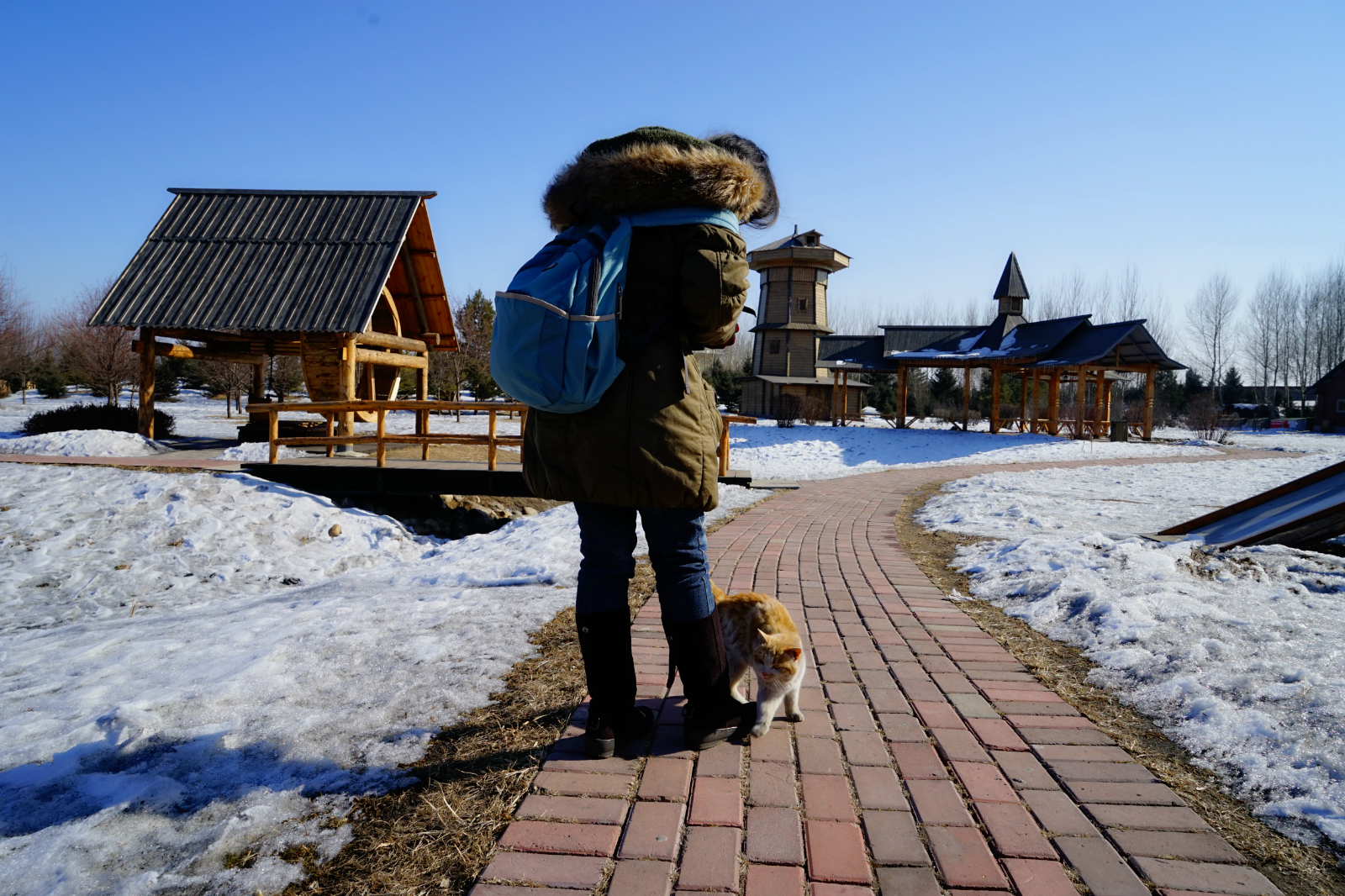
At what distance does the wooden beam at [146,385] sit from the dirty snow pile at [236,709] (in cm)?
846

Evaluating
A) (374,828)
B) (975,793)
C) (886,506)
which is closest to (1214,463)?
(886,506)

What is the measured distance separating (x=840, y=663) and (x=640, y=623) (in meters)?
0.99

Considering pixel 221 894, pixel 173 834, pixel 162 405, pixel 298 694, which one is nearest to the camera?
pixel 221 894

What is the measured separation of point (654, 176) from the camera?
2.04 metres

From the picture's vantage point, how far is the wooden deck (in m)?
10.5

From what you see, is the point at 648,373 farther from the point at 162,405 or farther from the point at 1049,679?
the point at 162,405

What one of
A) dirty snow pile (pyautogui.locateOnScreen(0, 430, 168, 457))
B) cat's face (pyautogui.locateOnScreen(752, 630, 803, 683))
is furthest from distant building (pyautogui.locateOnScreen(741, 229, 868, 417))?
cat's face (pyautogui.locateOnScreen(752, 630, 803, 683))

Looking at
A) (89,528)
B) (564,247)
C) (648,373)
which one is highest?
(564,247)

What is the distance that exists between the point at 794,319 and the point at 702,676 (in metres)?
33.2

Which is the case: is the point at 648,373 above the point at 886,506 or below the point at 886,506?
above

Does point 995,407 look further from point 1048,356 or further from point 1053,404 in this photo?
point 1048,356

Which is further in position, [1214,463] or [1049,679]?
[1214,463]

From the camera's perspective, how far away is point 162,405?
117 ft

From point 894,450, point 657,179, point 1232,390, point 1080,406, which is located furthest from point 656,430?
point 1232,390
